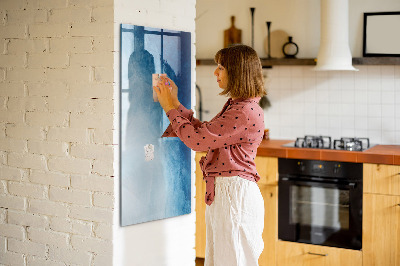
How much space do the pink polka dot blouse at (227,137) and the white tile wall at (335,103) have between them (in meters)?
2.06

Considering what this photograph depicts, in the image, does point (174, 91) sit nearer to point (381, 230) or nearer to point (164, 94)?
point (164, 94)

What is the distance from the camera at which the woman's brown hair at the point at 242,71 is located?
2.59 m

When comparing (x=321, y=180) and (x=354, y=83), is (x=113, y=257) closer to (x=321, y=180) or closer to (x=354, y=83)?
(x=321, y=180)

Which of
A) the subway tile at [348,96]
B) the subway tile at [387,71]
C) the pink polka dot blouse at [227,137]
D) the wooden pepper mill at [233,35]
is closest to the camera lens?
the pink polka dot blouse at [227,137]

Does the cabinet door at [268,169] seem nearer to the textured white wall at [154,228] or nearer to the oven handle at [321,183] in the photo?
the oven handle at [321,183]

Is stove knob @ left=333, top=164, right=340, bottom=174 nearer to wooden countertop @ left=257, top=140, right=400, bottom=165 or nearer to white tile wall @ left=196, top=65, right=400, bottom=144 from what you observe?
wooden countertop @ left=257, top=140, right=400, bottom=165

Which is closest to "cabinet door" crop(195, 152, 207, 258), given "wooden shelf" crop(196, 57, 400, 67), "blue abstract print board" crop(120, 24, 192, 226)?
"wooden shelf" crop(196, 57, 400, 67)

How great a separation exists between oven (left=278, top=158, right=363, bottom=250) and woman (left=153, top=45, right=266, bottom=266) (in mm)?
1412

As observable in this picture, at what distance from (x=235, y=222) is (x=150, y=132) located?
0.64 m

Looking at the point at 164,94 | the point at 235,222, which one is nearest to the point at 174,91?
the point at 164,94

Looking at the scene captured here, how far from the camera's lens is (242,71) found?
2586mm

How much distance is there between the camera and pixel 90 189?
283 centimetres

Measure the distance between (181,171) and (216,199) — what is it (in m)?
0.45

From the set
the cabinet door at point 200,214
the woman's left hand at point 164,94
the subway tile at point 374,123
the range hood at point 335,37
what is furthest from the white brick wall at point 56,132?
the subway tile at point 374,123
